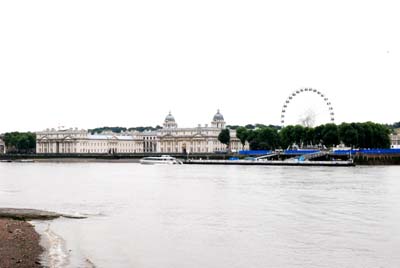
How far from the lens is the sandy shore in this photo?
2327cm

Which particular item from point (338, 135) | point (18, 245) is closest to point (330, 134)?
point (338, 135)

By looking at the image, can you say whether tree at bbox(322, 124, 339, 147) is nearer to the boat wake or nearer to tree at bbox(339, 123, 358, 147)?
tree at bbox(339, 123, 358, 147)

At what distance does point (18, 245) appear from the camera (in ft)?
87.1

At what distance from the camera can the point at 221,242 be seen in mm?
30484

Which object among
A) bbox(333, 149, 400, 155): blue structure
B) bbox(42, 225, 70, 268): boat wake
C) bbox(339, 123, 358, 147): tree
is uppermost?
bbox(339, 123, 358, 147): tree

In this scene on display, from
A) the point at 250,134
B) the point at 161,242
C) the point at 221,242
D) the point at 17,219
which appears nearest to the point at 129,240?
Result: the point at 161,242

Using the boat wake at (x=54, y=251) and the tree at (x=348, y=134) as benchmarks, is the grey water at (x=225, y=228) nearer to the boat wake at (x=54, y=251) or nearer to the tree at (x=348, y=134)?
the boat wake at (x=54, y=251)

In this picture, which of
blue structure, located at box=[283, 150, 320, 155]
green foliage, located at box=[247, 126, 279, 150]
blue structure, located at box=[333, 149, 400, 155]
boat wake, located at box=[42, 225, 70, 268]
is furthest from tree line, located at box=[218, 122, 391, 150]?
boat wake, located at box=[42, 225, 70, 268]

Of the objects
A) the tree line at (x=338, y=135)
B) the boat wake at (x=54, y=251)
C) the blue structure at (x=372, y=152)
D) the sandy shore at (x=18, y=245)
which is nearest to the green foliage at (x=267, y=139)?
the tree line at (x=338, y=135)

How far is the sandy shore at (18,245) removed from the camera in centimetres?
2327

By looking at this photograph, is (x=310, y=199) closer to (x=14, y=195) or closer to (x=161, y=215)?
(x=161, y=215)

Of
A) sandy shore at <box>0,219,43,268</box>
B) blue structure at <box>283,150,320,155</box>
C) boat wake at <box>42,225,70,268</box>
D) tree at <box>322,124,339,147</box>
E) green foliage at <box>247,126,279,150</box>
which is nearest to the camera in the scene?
sandy shore at <box>0,219,43,268</box>

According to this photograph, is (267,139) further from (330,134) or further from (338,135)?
(338,135)

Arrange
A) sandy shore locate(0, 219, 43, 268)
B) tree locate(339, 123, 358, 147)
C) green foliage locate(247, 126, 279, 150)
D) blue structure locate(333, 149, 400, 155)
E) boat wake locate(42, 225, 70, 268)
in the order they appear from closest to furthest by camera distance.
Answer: sandy shore locate(0, 219, 43, 268)
boat wake locate(42, 225, 70, 268)
blue structure locate(333, 149, 400, 155)
tree locate(339, 123, 358, 147)
green foliage locate(247, 126, 279, 150)
